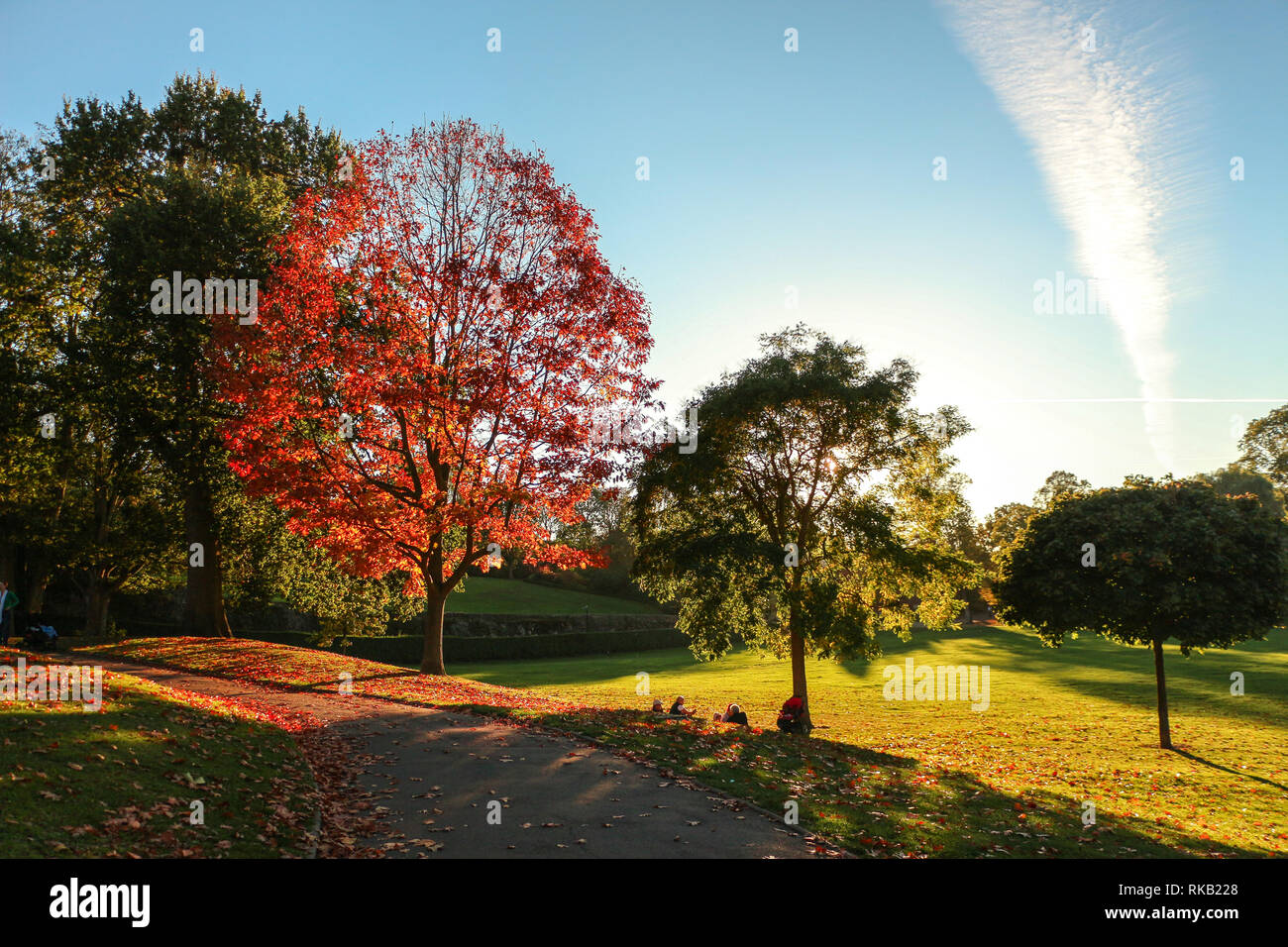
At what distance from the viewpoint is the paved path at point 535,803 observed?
8445 millimetres

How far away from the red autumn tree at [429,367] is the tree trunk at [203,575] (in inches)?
337

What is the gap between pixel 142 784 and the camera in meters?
8.38

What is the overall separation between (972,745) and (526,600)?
54.4 m

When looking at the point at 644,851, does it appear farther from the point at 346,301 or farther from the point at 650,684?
the point at 650,684

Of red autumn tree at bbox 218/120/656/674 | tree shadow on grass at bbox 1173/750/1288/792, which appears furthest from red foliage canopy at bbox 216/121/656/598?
tree shadow on grass at bbox 1173/750/1288/792

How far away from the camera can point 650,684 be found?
40.9 m
